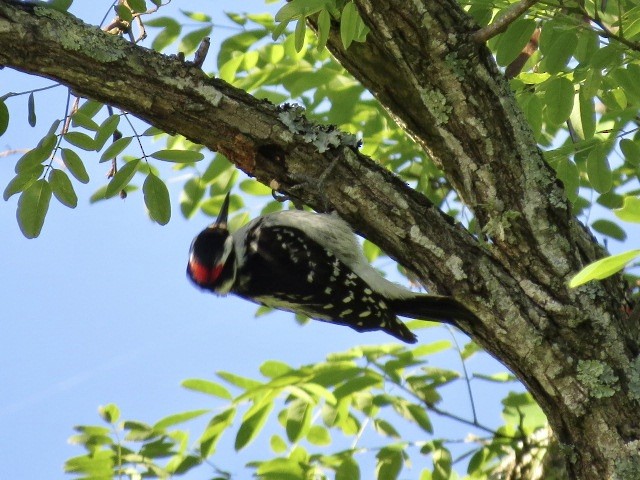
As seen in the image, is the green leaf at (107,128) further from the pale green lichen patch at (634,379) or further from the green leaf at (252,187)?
the pale green lichen patch at (634,379)

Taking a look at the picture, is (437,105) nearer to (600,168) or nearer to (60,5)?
(600,168)

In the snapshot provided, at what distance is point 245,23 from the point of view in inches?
158

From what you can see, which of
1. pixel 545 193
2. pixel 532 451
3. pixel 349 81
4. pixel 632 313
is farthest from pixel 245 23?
pixel 532 451

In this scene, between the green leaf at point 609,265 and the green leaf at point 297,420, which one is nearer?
the green leaf at point 609,265

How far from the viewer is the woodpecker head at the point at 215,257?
4.18 m

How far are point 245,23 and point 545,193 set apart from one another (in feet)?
5.55

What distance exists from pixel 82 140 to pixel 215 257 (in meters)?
1.18

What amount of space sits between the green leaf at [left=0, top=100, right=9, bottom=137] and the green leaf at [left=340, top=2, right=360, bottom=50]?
1252 mm

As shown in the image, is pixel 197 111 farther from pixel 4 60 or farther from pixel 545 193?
pixel 545 193

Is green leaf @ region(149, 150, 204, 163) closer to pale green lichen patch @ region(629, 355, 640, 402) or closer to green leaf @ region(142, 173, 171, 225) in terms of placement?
green leaf @ region(142, 173, 171, 225)

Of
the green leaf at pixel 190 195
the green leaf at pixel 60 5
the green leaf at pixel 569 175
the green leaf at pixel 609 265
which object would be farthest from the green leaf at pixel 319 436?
the green leaf at pixel 609 265

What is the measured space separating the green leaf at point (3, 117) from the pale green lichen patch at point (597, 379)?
225 cm

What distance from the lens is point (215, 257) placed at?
417cm

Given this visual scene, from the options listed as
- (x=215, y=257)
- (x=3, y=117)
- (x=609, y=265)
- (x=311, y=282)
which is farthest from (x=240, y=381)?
(x=609, y=265)
